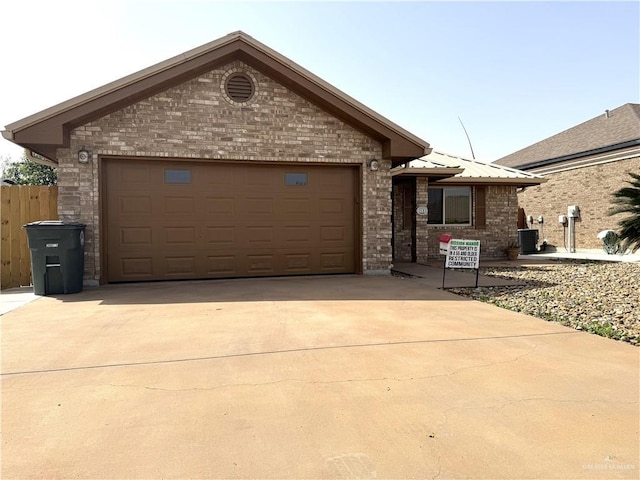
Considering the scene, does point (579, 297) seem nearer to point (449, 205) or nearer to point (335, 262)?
point (335, 262)

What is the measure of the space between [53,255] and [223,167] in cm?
375

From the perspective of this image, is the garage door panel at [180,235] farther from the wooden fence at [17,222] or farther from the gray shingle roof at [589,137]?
the gray shingle roof at [589,137]

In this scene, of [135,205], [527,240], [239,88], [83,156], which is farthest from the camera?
[527,240]

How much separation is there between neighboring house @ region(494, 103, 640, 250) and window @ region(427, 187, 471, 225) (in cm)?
702

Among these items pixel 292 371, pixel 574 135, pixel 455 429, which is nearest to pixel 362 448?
pixel 455 429

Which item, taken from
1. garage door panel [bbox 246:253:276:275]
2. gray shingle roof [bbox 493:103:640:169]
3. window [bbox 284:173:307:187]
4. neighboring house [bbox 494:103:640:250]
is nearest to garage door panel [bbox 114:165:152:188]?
garage door panel [bbox 246:253:276:275]

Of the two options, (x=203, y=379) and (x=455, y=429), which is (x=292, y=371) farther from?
(x=455, y=429)

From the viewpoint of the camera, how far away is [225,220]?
9047mm

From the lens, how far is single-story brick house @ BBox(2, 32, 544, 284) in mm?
8156

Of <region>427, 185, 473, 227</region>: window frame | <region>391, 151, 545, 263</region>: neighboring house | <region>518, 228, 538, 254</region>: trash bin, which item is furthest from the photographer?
<region>518, 228, 538, 254</region>: trash bin

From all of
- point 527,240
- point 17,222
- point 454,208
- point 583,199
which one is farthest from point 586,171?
point 17,222

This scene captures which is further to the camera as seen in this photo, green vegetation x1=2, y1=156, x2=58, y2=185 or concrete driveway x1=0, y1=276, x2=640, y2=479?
green vegetation x1=2, y1=156, x2=58, y2=185

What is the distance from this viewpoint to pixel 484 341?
439 cm

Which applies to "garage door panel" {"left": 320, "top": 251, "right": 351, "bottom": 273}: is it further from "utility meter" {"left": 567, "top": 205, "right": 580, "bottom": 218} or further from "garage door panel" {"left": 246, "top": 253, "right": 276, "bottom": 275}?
"utility meter" {"left": 567, "top": 205, "right": 580, "bottom": 218}
